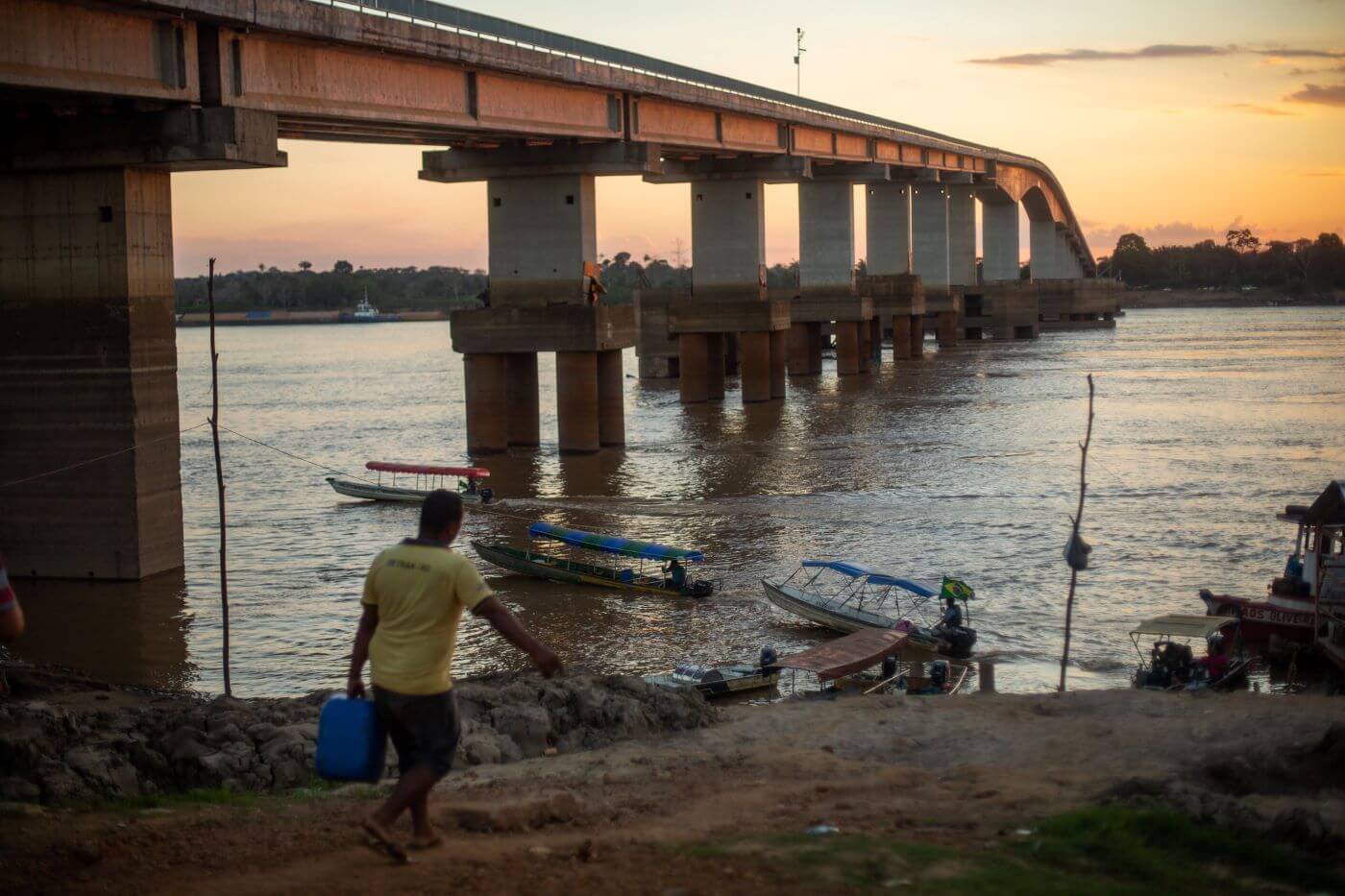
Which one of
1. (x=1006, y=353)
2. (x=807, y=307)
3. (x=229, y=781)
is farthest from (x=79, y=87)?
(x=1006, y=353)

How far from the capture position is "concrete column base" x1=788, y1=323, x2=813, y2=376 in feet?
254

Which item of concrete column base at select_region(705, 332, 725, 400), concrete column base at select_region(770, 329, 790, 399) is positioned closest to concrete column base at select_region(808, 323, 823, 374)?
concrete column base at select_region(705, 332, 725, 400)

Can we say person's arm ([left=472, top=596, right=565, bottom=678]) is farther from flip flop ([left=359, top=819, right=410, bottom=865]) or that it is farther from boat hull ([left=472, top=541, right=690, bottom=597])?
boat hull ([left=472, top=541, right=690, bottom=597])

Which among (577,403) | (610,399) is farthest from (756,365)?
(577,403)

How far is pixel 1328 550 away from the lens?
2073 cm

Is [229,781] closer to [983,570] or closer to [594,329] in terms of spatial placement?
[983,570]

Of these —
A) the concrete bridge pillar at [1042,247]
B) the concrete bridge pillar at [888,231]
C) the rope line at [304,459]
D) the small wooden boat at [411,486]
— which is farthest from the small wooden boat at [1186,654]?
the concrete bridge pillar at [1042,247]

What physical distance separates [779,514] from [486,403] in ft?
45.0

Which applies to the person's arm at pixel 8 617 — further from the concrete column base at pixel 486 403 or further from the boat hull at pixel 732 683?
the concrete column base at pixel 486 403

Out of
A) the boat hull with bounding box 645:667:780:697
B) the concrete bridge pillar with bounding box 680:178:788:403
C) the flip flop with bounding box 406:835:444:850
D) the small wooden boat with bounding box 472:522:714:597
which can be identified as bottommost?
the boat hull with bounding box 645:667:780:697

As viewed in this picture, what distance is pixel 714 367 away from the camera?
211 feet

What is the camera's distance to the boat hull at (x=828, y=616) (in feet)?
71.5

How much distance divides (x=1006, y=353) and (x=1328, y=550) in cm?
7523

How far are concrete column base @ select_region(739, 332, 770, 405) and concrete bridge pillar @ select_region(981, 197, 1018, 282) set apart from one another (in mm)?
68308
